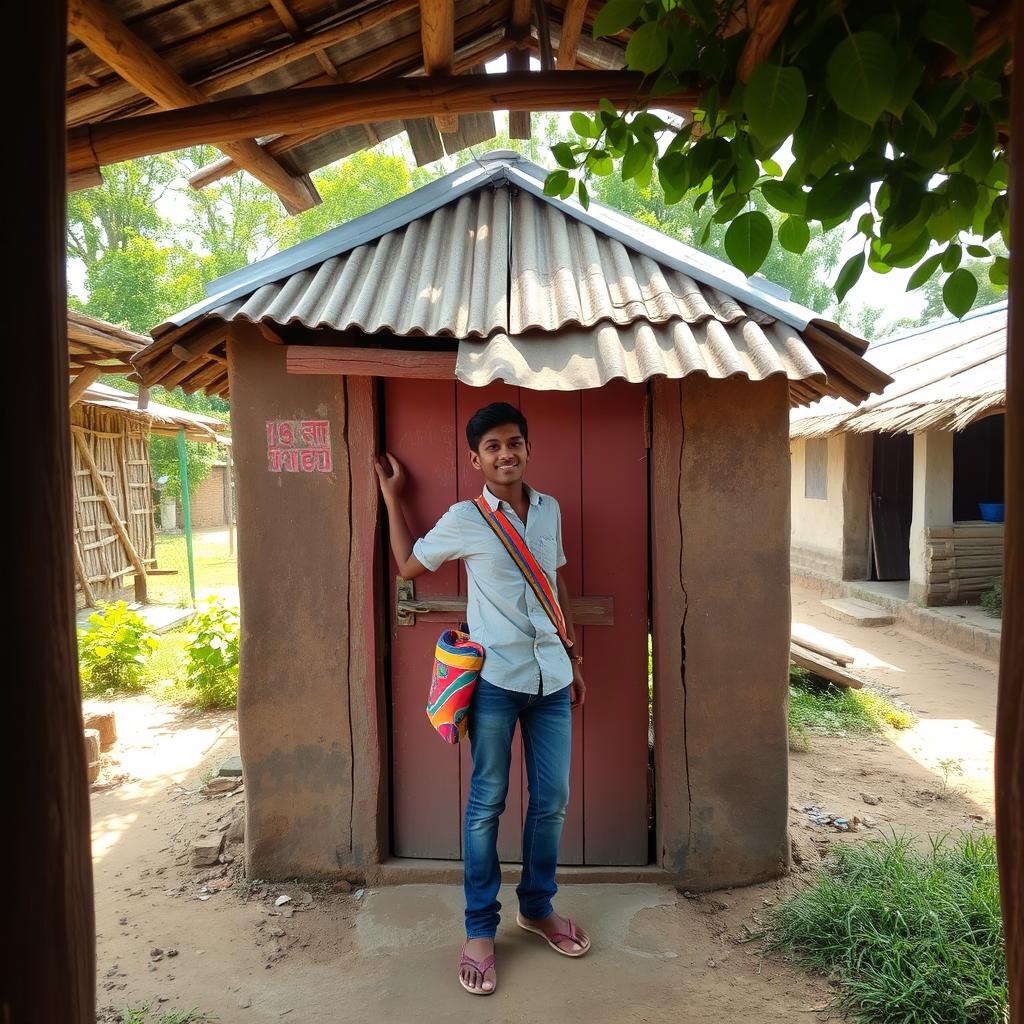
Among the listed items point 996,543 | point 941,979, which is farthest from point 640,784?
point 996,543

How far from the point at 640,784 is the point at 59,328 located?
12.0 ft

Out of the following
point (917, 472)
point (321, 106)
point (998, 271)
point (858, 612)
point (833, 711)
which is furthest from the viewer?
point (858, 612)

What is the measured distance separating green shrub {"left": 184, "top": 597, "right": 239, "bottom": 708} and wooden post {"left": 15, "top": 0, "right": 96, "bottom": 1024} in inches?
265

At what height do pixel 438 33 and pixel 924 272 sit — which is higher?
pixel 438 33

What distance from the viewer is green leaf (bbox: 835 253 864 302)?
6.14 feet

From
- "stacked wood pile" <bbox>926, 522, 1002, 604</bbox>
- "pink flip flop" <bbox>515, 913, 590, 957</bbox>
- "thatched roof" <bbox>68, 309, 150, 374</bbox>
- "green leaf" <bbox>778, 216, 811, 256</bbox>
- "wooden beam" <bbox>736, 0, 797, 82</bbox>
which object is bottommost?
"pink flip flop" <bbox>515, 913, 590, 957</bbox>

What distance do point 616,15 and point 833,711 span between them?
6.25 m

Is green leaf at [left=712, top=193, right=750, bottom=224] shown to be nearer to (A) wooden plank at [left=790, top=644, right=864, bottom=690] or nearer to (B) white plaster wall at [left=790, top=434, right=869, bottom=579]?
(A) wooden plank at [left=790, top=644, right=864, bottom=690]

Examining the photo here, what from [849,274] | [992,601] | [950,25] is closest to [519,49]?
[849,274]

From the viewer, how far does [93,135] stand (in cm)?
239

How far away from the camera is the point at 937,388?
31.6ft

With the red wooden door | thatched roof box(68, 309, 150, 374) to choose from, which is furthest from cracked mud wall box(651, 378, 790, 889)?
thatched roof box(68, 309, 150, 374)

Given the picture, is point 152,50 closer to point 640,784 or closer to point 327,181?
point 640,784

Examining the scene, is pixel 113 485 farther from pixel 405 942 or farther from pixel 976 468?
pixel 976 468
